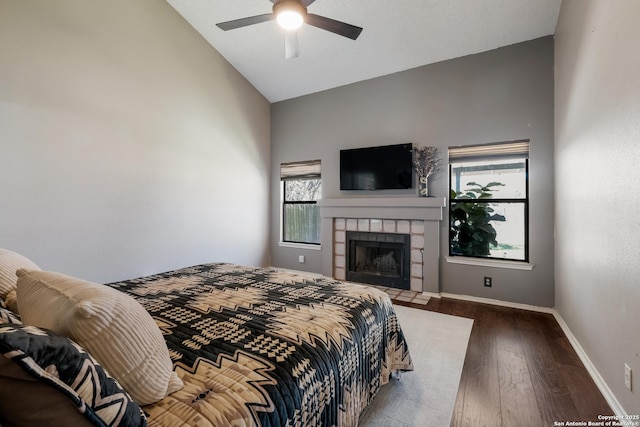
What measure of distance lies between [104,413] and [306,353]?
0.71 metres

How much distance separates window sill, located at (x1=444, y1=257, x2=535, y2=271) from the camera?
11.0ft

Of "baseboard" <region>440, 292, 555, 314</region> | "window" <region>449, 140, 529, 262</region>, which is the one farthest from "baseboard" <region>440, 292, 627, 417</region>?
"window" <region>449, 140, 529, 262</region>

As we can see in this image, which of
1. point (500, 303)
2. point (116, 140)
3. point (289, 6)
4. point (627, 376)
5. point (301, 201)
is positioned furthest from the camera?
point (301, 201)

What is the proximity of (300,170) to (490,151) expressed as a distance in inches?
113

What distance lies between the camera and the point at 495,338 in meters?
2.61

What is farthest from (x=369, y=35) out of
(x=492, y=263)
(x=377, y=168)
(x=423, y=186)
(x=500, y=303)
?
(x=500, y=303)

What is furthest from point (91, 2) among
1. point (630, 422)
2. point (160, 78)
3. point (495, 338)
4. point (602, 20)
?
point (630, 422)

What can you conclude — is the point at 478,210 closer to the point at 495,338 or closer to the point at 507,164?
the point at 507,164

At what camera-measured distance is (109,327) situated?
800 millimetres

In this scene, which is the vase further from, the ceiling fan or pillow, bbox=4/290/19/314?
pillow, bbox=4/290/19/314

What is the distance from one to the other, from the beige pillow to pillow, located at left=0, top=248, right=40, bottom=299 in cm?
48

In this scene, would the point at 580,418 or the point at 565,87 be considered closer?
the point at 580,418

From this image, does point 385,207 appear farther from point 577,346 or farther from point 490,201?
point 577,346

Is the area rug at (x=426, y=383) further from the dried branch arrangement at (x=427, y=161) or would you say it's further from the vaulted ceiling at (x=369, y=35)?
the vaulted ceiling at (x=369, y=35)
